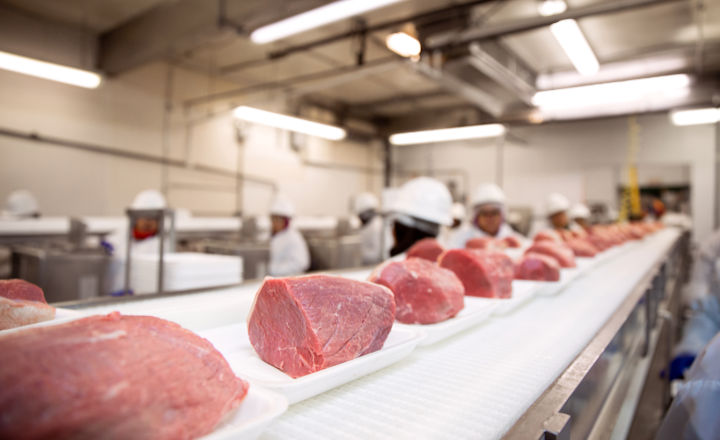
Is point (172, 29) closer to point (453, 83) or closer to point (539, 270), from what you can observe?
point (453, 83)

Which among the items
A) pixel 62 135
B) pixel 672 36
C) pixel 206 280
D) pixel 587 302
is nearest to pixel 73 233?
pixel 62 135

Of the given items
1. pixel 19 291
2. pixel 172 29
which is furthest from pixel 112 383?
pixel 172 29

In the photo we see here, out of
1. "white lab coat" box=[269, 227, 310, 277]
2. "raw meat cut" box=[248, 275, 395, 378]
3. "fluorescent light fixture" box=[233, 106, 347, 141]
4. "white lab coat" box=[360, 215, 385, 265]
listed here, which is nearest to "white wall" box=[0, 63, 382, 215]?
"fluorescent light fixture" box=[233, 106, 347, 141]

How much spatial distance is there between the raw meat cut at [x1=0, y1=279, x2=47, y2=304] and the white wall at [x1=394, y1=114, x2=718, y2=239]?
830 cm

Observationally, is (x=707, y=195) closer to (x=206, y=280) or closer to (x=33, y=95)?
(x=206, y=280)

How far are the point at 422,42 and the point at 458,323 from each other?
469cm

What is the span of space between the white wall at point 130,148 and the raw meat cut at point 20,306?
682 centimetres

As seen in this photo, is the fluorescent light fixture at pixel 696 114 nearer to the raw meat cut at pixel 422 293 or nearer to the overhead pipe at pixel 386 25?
the overhead pipe at pixel 386 25

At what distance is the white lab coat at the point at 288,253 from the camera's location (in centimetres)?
586

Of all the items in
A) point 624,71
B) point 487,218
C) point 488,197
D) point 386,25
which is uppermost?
point 624,71

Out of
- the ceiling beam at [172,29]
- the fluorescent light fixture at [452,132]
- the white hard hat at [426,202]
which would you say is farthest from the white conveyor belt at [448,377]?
the fluorescent light fixture at [452,132]

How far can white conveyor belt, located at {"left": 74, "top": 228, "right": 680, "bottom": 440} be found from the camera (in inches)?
24.2

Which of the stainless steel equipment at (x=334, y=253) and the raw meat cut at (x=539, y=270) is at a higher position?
the raw meat cut at (x=539, y=270)

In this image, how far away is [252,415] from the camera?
57 centimetres
